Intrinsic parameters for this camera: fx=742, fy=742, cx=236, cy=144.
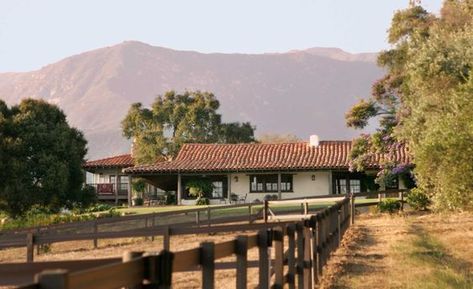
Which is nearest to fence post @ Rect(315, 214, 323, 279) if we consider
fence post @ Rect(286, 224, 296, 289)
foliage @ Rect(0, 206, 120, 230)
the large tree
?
fence post @ Rect(286, 224, 296, 289)

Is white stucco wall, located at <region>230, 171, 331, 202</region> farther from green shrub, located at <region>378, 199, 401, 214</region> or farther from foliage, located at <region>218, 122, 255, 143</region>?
foliage, located at <region>218, 122, 255, 143</region>

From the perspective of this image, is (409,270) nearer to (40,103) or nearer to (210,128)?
(40,103)

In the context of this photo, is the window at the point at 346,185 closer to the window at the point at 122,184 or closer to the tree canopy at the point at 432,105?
the tree canopy at the point at 432,105

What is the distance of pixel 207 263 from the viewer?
16.2ft

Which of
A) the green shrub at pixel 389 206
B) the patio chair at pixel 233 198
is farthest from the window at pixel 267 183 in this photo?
the green shrub at pixel 389 206

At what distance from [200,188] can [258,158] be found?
443 cm

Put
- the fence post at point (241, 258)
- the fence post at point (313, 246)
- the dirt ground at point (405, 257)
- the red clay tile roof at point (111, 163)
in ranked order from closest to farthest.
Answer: the fence post at point (241, 258), the fence post at point (313, 246), the dirt ground at point (405, 257), the red clay tile roof at point (111, 163)

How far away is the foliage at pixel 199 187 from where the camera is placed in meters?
47.9

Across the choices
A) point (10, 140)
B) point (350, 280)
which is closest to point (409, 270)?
point (350, 280)

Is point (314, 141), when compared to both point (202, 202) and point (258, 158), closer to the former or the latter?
point (258, 158)

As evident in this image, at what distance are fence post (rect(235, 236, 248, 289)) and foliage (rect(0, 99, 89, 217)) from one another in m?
28.9

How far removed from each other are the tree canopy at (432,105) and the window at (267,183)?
27.0 ft

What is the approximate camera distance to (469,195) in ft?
54.1

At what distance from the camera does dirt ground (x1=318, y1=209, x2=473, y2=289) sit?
39.6 ft
